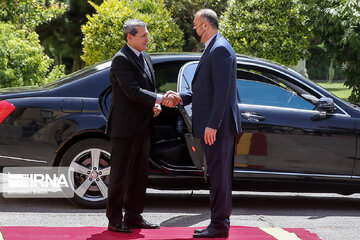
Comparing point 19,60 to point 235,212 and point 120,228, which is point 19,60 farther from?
point 120,228

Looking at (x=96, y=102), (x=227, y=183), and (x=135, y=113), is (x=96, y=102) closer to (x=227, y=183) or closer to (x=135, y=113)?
(x=135, y=113)

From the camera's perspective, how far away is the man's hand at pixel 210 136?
205 inches

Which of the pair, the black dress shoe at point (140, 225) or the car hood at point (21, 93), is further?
the car hood at point (21, 93)

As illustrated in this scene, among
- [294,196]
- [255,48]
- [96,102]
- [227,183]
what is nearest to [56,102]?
[96,102]

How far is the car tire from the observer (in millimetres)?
6555

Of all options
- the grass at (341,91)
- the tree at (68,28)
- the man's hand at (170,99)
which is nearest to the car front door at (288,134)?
the man's hand at (170,99)

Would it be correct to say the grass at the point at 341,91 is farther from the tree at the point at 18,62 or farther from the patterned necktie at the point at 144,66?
the patterned necktie at the point at 144,66

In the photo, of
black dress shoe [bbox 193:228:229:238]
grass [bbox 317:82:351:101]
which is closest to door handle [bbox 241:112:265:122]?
black dress shoe [bbox 193:228:229:238]

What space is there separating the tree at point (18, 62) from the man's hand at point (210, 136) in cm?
718

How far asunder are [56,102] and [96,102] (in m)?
0.39

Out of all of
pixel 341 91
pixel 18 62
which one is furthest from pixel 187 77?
pixel 341 91

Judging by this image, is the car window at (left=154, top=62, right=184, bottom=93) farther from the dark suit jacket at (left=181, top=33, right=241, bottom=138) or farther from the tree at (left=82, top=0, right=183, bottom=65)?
the tree at (left=82, top=0, right=183, bottom=65)

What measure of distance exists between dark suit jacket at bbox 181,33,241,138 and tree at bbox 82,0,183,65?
10262 mm

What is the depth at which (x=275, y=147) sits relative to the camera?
258 inches
